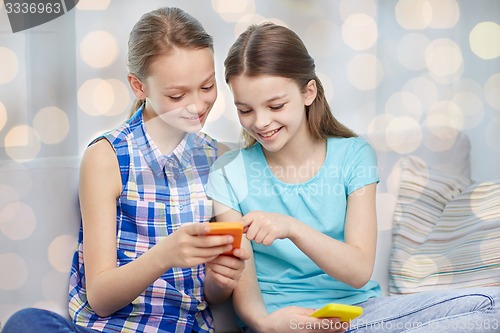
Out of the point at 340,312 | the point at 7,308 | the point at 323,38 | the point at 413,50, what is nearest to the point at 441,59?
the point at 413,50

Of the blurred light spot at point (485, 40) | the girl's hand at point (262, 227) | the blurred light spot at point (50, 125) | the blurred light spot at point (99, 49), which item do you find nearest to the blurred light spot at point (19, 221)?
the blurred light spot at point (50, 125)

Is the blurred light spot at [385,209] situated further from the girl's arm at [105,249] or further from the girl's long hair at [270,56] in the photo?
the girl's arm at [105,249]

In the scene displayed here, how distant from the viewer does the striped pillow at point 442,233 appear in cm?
109

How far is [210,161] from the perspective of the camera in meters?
0.99

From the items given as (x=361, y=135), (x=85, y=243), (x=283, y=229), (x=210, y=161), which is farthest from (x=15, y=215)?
(x=361, y=135)

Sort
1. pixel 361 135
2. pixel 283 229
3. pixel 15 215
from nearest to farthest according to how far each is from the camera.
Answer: pixel 283 229
pixel 15 215
pixel 361 135

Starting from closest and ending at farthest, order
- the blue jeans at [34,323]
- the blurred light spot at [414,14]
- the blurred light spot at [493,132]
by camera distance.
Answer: the blue jeans at [34,323] < the blurred light spot at [414,14] < the blurred light spot at [493,132]

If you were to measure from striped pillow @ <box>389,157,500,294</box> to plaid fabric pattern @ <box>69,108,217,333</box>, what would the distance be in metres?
0.37

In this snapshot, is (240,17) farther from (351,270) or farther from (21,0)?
(351,270)

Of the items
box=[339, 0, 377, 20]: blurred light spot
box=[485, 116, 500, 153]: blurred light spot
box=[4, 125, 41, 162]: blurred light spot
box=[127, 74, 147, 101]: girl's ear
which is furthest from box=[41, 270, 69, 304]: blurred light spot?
box=[485, 116, 500, 153]: blurred light spot

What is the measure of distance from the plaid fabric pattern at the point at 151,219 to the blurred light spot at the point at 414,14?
1.55ft

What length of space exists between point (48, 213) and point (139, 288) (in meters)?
0.21

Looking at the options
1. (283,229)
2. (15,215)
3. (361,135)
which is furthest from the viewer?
(361,135)

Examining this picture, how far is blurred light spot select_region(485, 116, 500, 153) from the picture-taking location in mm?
1296
